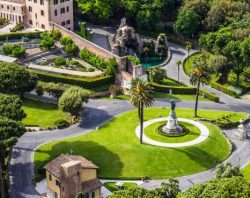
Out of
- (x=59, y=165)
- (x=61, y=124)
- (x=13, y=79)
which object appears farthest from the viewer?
(x=13, y=79)

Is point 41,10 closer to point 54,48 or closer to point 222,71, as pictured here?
point 54,48

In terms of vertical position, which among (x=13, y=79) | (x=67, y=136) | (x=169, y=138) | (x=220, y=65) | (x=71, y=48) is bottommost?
(x=67, y=136)

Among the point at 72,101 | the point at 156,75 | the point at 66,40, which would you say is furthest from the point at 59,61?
the point at 72,101

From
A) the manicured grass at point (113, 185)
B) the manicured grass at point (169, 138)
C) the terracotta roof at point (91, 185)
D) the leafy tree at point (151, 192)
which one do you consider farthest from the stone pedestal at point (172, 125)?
the leafy tree at point (151, 192)

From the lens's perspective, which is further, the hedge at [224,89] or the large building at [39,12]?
the large building at [39,12]

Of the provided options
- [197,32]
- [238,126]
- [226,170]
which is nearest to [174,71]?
[197,32]

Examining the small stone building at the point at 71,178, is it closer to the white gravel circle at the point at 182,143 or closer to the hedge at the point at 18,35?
the white gravel circle at the point at 182,143

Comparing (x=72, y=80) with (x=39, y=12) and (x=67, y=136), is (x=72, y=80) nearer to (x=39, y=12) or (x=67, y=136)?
(x=67, y=136)
